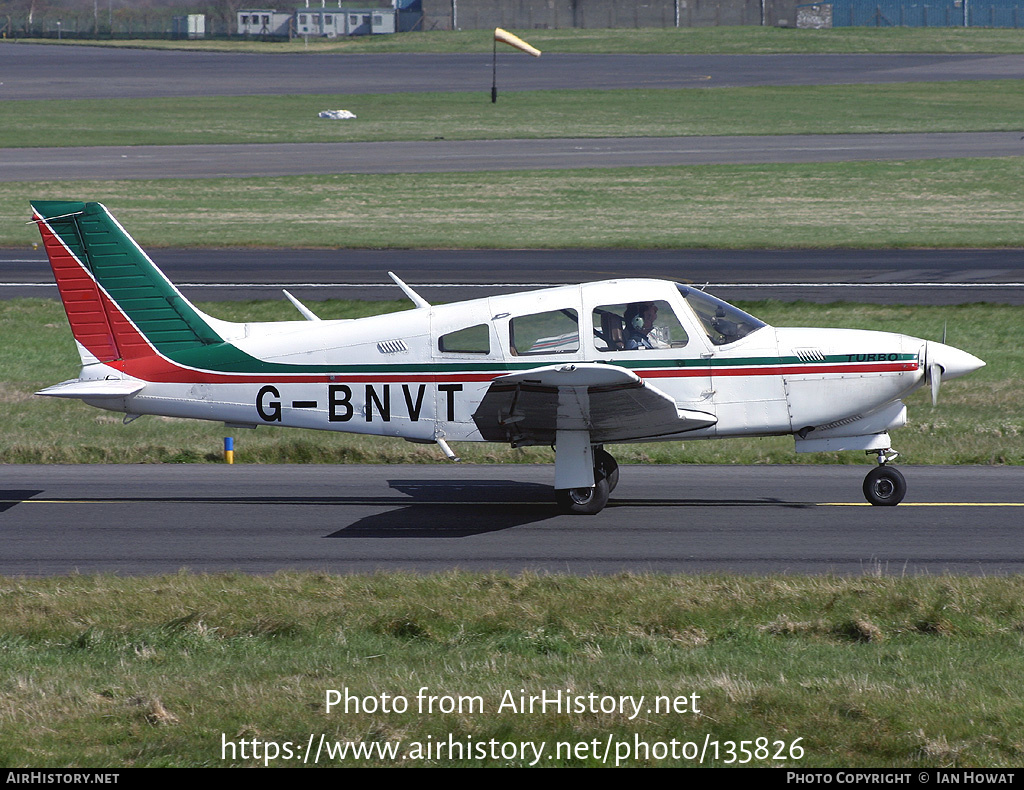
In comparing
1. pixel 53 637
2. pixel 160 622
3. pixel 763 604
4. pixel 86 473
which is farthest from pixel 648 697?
pixel 86 473

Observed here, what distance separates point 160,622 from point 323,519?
147 inches

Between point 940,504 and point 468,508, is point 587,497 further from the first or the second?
point 940,504

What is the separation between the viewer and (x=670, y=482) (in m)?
13.9

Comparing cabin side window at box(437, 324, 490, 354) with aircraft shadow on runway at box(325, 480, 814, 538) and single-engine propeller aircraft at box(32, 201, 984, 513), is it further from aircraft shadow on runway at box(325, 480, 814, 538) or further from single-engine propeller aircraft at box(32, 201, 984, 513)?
aircraft shadow on runway at box(325, 480, 814, 538)

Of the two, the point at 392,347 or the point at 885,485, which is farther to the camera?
the point at 885,485

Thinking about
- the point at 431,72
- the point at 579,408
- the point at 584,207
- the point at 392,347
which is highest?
the point at 431,72

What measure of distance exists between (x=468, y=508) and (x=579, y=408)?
2.02m

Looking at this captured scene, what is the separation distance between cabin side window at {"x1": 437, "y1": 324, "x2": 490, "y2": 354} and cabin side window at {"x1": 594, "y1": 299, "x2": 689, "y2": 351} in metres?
1.18

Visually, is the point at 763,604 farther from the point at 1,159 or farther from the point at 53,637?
the point at 1,159

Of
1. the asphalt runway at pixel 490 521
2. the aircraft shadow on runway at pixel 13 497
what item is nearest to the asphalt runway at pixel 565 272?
the asphalt runway at pixel 490 521

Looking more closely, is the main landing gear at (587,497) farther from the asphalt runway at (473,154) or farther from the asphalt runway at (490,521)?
the asphalt runway at (473,154)

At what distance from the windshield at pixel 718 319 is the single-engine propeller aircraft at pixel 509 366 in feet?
0.05

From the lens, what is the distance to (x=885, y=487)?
12383mm

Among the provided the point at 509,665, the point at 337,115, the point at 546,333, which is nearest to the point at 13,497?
the point at 546,333
